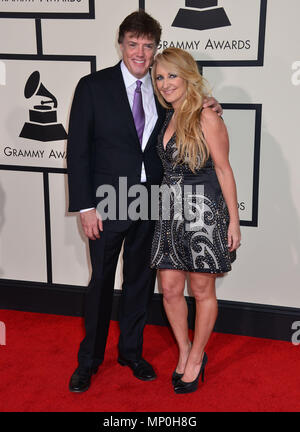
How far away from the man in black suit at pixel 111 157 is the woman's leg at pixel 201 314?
236mm

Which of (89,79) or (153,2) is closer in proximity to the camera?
(89,79)

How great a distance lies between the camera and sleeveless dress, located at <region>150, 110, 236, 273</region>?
2.48 meters

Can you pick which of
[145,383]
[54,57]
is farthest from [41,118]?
[145,383]

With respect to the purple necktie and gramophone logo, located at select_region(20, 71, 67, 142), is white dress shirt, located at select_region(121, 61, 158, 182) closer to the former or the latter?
the purple necktie

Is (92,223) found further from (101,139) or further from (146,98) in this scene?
(146,98)

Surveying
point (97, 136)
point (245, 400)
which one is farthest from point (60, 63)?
point (245, 400)

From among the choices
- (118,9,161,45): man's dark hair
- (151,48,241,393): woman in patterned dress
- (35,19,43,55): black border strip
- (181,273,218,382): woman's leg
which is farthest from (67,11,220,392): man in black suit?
(35,19,43,55): black border strip

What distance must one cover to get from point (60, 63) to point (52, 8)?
0.32 metres

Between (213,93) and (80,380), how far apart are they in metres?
1.72

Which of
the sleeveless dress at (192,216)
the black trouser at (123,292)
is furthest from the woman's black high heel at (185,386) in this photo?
the sleeveless dress at (192,216)

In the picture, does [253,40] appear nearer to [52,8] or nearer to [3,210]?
[52,8]

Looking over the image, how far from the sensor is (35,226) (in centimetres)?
359

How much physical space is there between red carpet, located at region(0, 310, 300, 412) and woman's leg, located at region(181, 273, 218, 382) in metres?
0.12

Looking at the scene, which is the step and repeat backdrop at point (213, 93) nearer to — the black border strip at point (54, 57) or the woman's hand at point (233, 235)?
the black border strip at point (54, 57)
